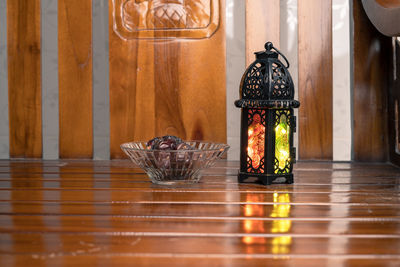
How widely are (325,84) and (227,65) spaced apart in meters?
0.36

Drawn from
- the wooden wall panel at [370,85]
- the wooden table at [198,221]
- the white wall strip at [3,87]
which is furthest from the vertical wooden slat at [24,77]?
the wooden wall panel at [370,85]

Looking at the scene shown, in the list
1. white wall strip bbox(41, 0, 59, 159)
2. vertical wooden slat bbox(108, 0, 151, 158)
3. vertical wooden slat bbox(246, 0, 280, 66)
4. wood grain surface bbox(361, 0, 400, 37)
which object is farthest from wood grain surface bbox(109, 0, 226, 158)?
wood grain surface bbox(361, 0, 400, 37)

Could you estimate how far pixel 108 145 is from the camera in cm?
188

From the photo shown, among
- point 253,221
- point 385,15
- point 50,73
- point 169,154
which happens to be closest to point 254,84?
point 169,154

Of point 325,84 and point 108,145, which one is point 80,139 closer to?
point 108,145

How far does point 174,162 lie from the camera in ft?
4.05

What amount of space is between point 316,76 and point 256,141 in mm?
643

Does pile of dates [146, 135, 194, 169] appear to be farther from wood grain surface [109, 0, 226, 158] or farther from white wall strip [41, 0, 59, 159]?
white wall strip [41, 0, 59, 159]

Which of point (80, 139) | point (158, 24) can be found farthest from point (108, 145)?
point (158, 24)

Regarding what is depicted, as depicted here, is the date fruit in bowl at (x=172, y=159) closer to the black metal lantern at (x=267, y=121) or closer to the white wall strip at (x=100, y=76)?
the black metal lantern at (x=267, y=121)

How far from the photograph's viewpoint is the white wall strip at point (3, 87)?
1888 millimetres

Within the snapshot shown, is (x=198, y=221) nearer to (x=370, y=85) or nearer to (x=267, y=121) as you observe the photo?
(x=267, y=121)

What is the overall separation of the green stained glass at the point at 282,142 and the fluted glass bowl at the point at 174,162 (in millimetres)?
134

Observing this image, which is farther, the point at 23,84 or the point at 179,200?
the point at 23,84
